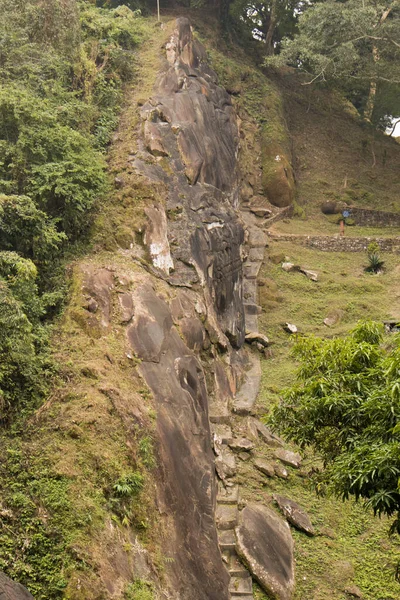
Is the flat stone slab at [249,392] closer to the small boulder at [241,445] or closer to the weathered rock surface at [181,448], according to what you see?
the small boulder at [241,445]

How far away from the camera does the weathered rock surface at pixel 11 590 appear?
6234 mm

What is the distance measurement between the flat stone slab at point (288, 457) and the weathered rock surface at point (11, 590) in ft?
32.4

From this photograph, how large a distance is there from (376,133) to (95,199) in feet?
86.9

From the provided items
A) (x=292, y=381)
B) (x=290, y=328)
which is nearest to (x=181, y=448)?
(x=292, y=381)

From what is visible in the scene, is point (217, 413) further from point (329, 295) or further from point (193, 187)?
point (329, 295)

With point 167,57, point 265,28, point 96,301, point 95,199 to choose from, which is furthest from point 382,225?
point 96,301

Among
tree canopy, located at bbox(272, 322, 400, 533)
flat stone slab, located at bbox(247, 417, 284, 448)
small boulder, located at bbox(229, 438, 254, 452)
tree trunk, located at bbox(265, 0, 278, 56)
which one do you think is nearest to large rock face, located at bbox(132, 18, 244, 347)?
flat stone slab, located at bbox(247, 417, 284, 448)

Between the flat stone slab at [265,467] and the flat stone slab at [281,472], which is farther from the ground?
the flat stone slab at [265,467]

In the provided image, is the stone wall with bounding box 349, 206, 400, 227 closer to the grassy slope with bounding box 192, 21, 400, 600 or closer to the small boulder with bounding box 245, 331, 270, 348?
the grassy slope with bounding box 192, 21, 400, 600

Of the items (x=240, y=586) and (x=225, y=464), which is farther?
(x=225, y=464)

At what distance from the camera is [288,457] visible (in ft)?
51.4

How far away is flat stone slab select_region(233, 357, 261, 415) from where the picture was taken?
17.1 m

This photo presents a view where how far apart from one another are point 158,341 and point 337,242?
60.1 feet

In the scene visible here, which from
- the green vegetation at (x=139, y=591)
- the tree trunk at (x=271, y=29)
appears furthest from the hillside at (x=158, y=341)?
the tree trunk at (x=271, y=29)
